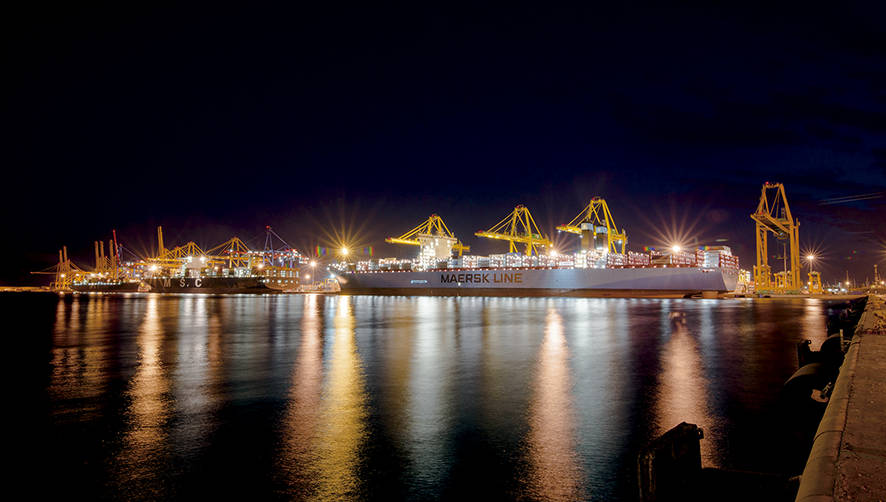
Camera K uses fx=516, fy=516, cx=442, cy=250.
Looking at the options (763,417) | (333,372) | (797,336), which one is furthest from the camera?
(797,336)

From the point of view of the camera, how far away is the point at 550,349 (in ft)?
49.1

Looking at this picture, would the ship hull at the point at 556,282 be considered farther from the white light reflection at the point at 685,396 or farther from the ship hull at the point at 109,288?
the ship hull at the point at 109,288

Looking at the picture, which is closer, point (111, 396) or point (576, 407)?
point (576, 407)

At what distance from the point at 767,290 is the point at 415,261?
198 ft

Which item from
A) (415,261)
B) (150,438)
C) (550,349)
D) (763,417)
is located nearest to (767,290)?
(415,261)

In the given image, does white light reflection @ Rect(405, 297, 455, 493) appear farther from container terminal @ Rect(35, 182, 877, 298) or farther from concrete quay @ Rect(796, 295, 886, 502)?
container terminal @ Rect(35, 182, 877, 298)

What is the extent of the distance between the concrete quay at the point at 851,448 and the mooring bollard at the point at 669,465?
664 mm

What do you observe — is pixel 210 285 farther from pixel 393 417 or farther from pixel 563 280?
pixel 393 417

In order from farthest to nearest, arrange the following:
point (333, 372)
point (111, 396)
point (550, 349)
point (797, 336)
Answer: point (797, 336) → point (550, 349) → point (333, 372) → point (111, 396)

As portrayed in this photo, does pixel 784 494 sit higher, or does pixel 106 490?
pixel 784 494

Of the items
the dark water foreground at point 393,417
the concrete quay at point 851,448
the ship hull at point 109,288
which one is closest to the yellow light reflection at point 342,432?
the dark water foreground at point 393,417

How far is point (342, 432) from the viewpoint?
21.3 feet

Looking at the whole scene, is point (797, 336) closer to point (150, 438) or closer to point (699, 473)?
point (699, 473)

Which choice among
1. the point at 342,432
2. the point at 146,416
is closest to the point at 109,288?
the point at 146,416
